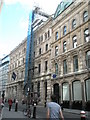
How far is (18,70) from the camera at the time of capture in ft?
175

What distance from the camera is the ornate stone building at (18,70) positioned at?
49.3m

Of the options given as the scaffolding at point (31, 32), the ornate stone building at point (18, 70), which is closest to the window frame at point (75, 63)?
the scaffolding at point (31, 32)

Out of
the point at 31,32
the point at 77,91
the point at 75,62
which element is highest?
the point at 31,32

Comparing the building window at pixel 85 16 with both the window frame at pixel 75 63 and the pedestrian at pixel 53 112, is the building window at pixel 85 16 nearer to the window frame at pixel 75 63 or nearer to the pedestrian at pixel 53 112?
the window frame at pixel 75 63

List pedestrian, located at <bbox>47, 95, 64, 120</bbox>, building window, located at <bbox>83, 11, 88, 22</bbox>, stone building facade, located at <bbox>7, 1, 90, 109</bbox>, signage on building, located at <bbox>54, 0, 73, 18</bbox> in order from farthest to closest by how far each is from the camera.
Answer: signage on building, located at <bbox>54, 0, 73, 18</bbox>, building window, located at <bbox>83, 11, 88, 22</bbox>, stone building facade, located at <bbox>7, 1, 90, 109</bbox>, pedestrian, located at <bbox>47, 95, 64, 120</bbox>

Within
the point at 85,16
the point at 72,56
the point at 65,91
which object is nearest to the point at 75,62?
the point at 72,56

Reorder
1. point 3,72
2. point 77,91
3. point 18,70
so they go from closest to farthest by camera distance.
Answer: point 77,91, point 18,70, point 3,72

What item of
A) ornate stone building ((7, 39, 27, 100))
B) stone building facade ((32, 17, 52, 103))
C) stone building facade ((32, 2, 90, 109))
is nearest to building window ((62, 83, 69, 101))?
stone building facade ((32, 2, 90, 109))

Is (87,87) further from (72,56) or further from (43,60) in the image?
(43,60)

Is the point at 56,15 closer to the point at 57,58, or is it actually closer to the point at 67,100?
the point at 57,58

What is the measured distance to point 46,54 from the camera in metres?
37.3

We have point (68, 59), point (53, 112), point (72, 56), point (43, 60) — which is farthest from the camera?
point (43, 60)

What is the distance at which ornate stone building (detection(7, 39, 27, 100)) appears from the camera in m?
49.3

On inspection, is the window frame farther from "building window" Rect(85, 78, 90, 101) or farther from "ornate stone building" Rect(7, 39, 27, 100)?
"ornate stone building" Rect(7, 39, 27, 100)
